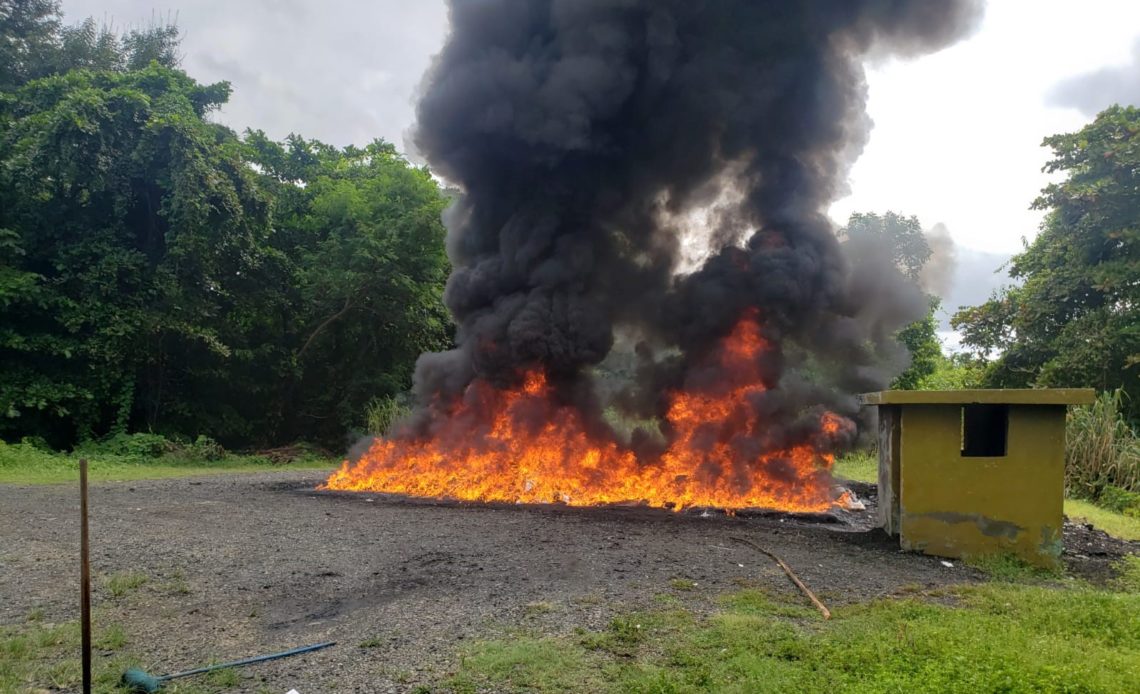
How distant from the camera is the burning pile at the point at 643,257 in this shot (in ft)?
44.6

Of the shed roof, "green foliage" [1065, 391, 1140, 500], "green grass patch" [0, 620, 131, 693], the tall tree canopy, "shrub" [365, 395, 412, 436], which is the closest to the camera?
"green grass patch" [0, 620, 131, 693]

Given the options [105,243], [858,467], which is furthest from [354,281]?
[858,467]

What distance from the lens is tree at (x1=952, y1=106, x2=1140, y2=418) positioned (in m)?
17.8

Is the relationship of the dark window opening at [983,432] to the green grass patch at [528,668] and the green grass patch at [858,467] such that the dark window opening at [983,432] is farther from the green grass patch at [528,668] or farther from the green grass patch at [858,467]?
the green grass patch at [528,668]

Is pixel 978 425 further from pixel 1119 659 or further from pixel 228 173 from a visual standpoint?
pixel 228 173

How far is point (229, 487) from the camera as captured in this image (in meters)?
13.8

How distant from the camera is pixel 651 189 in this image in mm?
16062

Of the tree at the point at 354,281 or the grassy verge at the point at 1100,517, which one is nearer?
the grassy verge at the point at 1100,517

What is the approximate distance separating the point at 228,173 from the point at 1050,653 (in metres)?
21.3

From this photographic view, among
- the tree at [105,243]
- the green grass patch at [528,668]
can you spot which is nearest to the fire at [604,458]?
the green grass patch at [528,668]

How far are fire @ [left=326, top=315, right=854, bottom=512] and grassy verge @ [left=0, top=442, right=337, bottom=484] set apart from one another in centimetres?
478

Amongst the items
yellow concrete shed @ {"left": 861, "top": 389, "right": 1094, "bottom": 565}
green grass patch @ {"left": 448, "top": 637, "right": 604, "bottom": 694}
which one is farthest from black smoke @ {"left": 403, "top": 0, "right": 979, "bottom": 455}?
green grass patch @ {"left": 448, "top": 637, "right": 604, "bottom": 694}

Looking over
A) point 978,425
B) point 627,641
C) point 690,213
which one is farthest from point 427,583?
point 690,213

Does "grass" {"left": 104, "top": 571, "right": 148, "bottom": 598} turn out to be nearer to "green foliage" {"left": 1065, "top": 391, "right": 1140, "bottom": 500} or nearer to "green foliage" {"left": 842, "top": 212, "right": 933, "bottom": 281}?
"green foliage" {"left": 1065, "top": 391, "right": 1140, "bottom": 500}
